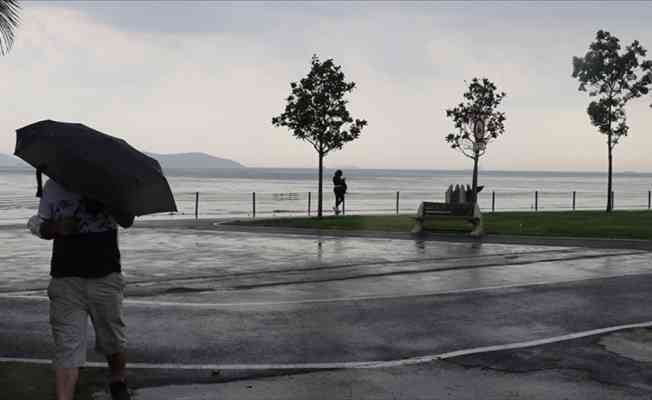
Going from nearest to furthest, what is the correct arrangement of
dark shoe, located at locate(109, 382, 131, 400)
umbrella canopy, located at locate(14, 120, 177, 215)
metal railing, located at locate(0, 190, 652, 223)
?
1. umbrella canopy, located at locate(14, 120, 177, 215)
2. dark shoe, located at locate(109, 382, 131, 400)
3. metal railing, located at locate(0, 190, 652, 223)

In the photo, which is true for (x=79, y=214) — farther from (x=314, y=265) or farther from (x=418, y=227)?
(x=418, y=227)

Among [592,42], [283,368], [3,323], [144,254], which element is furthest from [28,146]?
[592,42]

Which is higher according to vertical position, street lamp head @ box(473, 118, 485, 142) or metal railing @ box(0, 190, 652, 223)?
street lamp head @ box(473, 118, 485, 142)

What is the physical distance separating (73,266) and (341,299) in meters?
6.04

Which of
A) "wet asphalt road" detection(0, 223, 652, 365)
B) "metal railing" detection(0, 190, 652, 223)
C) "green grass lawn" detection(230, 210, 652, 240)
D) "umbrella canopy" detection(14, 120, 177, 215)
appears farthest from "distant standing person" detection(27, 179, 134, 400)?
"metal railing" detection(0, 190, 652, 223)

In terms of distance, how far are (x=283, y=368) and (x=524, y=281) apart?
671 cm

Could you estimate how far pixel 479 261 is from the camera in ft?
51.3

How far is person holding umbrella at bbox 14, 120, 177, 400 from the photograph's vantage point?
17.2 ft

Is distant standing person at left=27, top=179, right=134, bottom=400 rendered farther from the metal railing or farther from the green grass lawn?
the metal railing

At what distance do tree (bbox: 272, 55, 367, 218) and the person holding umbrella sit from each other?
23.6 m

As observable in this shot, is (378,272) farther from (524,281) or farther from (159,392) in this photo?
(159,392)

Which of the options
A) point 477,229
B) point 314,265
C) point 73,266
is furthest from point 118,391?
point 477,229

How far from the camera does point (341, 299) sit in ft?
36.1

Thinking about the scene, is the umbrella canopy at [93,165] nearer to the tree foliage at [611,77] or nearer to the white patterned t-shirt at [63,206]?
the white patterned t-shirt at [63,206]
